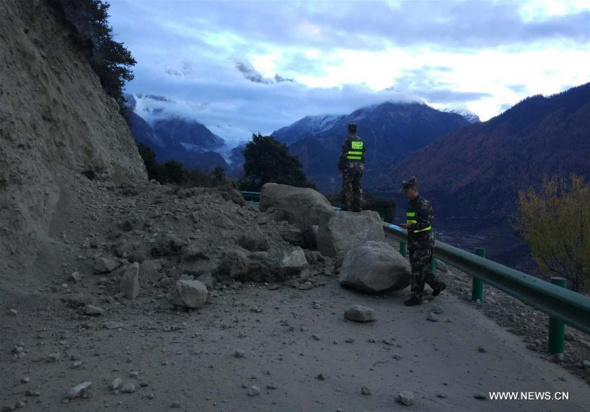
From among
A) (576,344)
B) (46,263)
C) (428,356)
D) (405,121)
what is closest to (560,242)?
(576,344)

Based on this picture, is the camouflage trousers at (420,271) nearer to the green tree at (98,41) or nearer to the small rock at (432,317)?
the small rock at (432,317)

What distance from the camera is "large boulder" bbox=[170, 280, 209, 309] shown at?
5.62 meters

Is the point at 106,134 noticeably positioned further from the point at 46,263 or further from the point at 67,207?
the point at 46,263

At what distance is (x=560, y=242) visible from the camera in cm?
2261

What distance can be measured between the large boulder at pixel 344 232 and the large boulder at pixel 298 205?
6.44ft

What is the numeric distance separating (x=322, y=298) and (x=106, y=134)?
880cm

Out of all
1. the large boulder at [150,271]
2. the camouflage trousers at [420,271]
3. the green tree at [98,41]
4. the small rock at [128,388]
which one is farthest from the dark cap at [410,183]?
the green tree at [98,41]

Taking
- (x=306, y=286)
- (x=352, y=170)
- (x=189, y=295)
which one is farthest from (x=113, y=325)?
(x=352, y=170)

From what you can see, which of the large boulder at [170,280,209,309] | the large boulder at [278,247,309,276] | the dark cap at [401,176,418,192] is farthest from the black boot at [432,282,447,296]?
the large boulder at [170,280,209,309]

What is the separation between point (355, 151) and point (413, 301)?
494 cm

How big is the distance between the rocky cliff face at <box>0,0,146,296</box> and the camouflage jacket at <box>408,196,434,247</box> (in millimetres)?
5124

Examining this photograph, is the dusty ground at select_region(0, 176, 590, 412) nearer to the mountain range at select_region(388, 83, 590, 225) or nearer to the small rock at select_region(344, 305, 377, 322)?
the small rock at select_region(344, 305, 377, 322)

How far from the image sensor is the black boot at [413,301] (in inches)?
253

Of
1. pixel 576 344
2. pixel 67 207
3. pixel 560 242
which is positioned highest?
pixel 67 207
